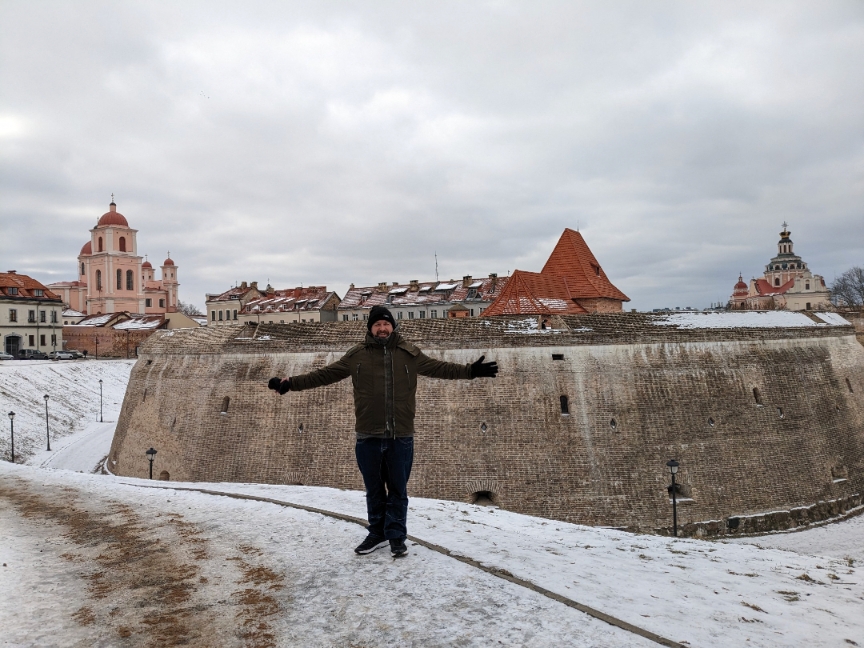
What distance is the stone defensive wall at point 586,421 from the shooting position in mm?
17328

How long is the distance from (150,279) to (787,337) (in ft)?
301

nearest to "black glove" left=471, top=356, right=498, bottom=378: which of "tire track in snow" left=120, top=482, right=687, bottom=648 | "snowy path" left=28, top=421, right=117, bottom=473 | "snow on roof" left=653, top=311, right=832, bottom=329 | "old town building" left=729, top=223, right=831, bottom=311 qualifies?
"tire track in snow" left=120, top=482, right=687, bottom=648

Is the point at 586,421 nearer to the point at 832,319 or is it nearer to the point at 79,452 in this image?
the point at 832,319

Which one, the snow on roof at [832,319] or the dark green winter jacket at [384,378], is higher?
the snow on roof at [832,319]

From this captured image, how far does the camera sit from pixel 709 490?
57.0ft

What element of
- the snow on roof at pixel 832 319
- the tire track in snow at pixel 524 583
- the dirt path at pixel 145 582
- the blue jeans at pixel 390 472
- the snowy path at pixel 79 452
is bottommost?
the snowy path at pixel 79 452

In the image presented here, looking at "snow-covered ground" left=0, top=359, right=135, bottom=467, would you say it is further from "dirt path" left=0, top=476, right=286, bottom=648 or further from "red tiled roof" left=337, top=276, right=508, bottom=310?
"dirt path" left=0, top=476, right=286, bottom=648

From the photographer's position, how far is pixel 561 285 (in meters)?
25.8

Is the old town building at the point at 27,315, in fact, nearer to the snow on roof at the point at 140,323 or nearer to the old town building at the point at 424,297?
the snow on roof at the point at 140,323

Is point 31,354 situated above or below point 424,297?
below

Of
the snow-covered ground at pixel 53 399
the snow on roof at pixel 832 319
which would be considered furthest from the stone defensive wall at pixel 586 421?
the snow-covered ground at pixel 53 399

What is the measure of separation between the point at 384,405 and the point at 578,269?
21.7m

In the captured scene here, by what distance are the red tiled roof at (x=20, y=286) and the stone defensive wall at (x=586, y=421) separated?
41320mm

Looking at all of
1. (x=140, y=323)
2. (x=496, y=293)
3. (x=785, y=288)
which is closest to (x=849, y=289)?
(x=785, y=288)
